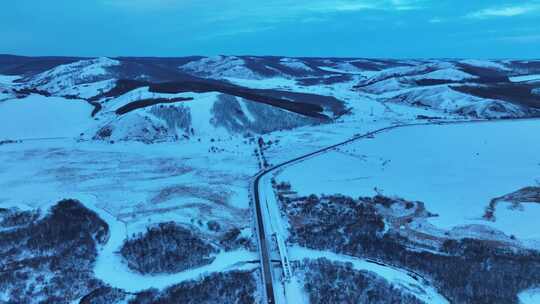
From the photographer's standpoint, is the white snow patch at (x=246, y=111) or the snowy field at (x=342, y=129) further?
the white snow patch at (x=246, y=111)

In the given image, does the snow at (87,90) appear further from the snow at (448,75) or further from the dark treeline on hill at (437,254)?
the snow at (448,75)

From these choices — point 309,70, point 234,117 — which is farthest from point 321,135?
point 309,70

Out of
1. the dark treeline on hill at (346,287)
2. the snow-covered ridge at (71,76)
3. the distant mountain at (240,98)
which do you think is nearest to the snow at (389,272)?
the dark treeline on hill at (346,287)

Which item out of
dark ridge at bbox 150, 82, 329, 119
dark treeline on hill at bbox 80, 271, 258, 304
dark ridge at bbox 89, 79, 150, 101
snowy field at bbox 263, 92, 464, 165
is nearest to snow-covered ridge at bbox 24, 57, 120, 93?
dark ridge at bbox 89, 79, 150, 101

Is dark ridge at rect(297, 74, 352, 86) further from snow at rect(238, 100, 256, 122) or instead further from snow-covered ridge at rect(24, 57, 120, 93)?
snow at rect(238, 100, 256, 122)

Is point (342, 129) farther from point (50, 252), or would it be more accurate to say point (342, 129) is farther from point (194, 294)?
point (50, 252)
